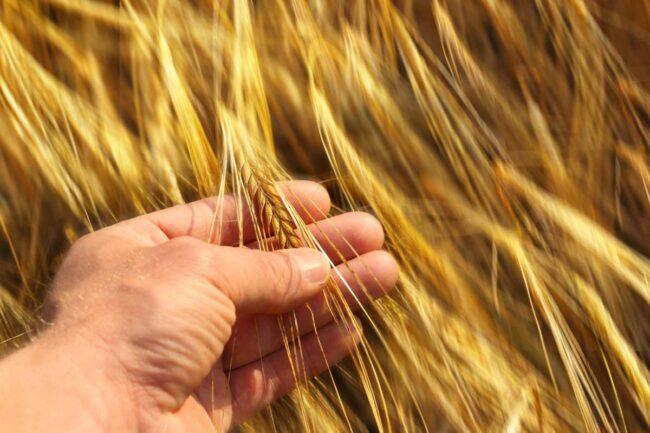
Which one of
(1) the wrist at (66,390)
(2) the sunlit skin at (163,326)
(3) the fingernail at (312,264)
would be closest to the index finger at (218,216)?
(2) the sunlit skin at (163,326)

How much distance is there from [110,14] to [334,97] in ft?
1.36

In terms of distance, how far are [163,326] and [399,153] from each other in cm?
49

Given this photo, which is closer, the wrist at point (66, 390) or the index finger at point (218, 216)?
the wrist at point (66, 390)

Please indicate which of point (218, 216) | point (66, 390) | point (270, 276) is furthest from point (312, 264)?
point (66, 390)

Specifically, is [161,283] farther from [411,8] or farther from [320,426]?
[411,8]

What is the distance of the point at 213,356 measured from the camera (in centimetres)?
109

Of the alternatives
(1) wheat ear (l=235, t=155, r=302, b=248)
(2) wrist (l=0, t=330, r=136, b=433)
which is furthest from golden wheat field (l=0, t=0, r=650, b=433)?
(2) wrist (l=0, t=330, r=136, b=433)

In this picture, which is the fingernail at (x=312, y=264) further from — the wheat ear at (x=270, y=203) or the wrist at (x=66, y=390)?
the wrist at (x=66, y=390)

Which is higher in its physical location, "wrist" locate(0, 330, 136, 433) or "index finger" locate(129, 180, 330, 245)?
"index finger" locate(129, 180, 330, 245)

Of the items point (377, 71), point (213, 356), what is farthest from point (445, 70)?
point (213, 356)

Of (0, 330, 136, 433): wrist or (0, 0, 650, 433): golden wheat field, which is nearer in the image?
(0, 330, 136, 433): wrist

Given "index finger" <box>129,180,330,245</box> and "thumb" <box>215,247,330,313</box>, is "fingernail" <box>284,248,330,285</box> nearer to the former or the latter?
"thumb" <box>215,247,330,313</box>

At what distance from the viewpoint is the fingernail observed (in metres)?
1.11

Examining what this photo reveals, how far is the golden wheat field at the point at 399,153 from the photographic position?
1.20 m
